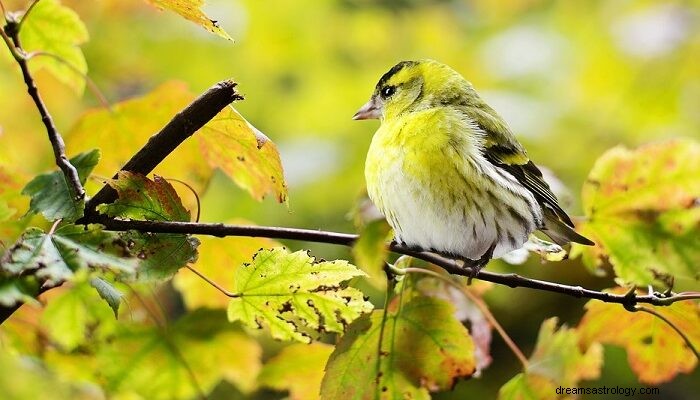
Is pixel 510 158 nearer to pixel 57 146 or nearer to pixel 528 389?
pixel 528 389

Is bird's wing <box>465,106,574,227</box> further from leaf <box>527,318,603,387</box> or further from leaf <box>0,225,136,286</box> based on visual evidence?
leaf <box>0,225,136,286</box>

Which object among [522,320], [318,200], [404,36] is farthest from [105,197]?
[404,36]

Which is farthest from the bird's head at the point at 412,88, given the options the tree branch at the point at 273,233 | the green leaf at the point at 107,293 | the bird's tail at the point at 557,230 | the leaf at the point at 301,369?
the green leaf at the point at 107,293

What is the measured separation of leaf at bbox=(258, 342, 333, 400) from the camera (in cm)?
90

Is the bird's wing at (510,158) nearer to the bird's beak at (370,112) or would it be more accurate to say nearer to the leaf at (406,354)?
the bird's beak at (370,112)

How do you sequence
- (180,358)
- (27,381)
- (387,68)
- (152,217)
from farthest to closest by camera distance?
(387,68), (27,381), (180,358), (152,217)

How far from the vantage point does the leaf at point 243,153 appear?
2.12 feet

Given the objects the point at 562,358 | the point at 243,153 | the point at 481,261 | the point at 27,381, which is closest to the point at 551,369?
the point at 562,358

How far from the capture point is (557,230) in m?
0.95

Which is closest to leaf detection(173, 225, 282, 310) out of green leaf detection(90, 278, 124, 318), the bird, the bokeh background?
the bird

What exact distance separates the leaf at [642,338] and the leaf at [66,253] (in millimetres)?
516

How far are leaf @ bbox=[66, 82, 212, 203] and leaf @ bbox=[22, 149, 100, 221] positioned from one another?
283mm

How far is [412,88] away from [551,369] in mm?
436

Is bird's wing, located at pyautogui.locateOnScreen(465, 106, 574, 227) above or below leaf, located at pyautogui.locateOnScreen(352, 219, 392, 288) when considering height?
above
